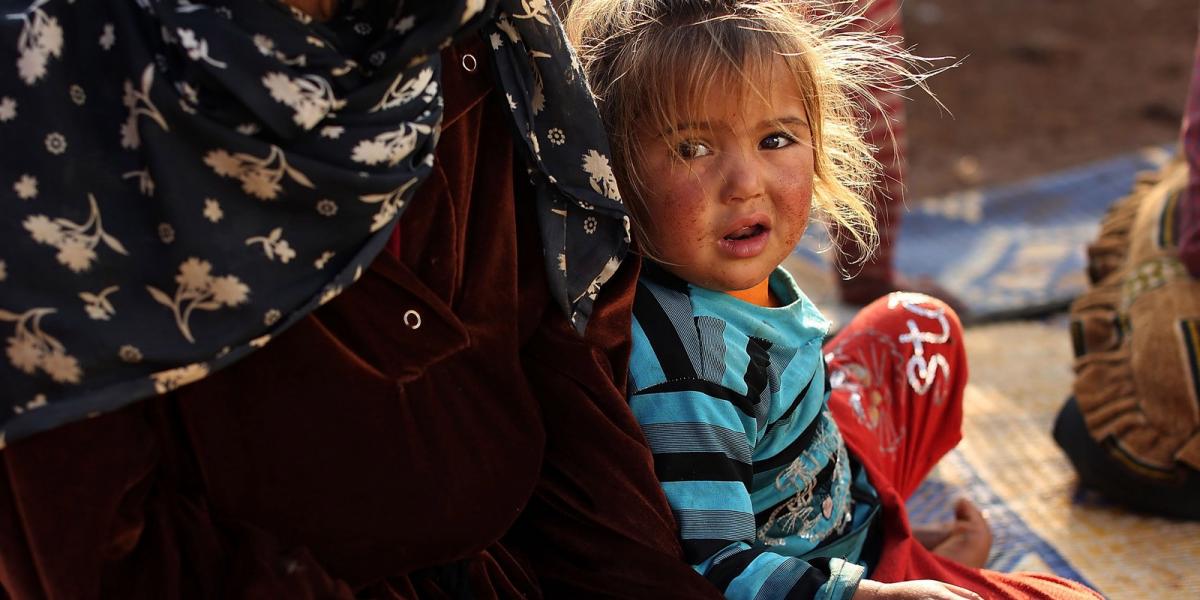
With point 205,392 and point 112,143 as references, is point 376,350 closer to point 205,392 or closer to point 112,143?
point 205,392

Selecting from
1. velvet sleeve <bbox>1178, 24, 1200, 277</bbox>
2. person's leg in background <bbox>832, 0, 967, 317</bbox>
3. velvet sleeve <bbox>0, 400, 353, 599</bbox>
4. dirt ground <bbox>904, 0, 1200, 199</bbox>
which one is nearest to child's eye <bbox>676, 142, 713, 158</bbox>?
velvet sleeve <bbox>0, 400, 353, 599</bbox>

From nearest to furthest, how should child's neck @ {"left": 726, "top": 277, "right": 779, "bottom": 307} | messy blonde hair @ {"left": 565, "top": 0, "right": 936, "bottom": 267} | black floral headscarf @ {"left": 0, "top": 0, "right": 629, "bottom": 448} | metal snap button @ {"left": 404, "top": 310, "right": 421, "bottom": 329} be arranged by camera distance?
black floral headscarf @ {"left": 0, "top": 0, "right": 629, "bottom": 448} → metal snap button @ {"left": 404, "top": 310, "right": 421, "bottom": 329} → messy blonde hair @ {"left": 565, "top": 0, "right": 936, "bottom": 267} → child's neck @ {"left": 726, "top": 277, "right": 779, "bottom": 307}

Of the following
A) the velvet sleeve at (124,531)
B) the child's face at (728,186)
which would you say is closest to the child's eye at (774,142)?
the child's face at (728,186)

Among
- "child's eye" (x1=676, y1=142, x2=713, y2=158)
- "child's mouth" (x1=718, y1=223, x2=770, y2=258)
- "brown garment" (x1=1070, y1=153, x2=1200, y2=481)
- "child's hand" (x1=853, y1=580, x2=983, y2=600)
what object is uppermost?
"child's eye" (x1=676, y1=142, x2=713, y2=158)

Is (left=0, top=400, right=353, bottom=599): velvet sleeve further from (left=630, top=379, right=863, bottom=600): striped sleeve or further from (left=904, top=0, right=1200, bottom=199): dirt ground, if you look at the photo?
(left=904, top=0, right=1200, bottom=199): dirt ground

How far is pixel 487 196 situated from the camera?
1.55 meters

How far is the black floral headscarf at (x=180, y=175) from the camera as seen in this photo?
1237 mm

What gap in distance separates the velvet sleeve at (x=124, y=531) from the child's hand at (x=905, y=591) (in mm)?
669

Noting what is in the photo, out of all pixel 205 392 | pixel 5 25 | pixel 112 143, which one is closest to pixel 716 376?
pixel 205 392

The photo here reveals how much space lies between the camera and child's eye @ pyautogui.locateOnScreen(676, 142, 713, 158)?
68.0 inches

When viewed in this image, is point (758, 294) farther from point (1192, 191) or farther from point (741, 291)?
point (1192, 191)

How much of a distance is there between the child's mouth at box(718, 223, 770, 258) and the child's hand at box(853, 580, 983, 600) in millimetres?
481

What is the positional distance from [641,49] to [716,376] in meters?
0.47

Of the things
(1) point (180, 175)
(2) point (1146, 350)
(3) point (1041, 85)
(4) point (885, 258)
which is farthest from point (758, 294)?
(3) point (1041, 85)
